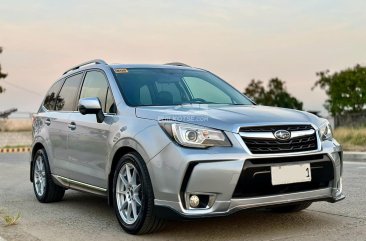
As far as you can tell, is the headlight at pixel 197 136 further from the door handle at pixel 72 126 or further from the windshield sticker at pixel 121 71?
the door handle at pixel 72 126

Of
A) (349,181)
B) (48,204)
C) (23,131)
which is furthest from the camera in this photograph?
(23,131)

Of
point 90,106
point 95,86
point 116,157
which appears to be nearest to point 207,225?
point 116,157

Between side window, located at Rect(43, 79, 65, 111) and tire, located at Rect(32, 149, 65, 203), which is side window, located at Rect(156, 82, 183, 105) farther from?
tire, located at Rect(32, 149, 65, 203)

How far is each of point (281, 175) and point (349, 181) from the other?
5.16m

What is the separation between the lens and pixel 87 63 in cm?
712

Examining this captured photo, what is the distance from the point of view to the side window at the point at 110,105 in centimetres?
586

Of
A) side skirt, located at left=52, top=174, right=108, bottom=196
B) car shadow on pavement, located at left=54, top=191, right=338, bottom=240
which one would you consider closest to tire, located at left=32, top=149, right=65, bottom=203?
side skirt, located at left=52, top=174, right=108, bottom=196

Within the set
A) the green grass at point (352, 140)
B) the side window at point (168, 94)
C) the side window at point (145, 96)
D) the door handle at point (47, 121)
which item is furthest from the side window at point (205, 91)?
the green grass at point (352, 140)

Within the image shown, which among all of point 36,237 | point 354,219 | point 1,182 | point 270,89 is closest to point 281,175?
point 354,219

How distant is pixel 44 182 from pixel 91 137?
1.95 metres

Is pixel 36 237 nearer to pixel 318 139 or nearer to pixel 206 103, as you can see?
pixel 206 103

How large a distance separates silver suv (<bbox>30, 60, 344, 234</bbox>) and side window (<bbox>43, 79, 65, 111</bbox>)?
1346 millimetres

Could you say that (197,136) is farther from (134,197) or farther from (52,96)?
(52,96)

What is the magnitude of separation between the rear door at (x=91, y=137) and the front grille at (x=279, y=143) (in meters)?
1.62
